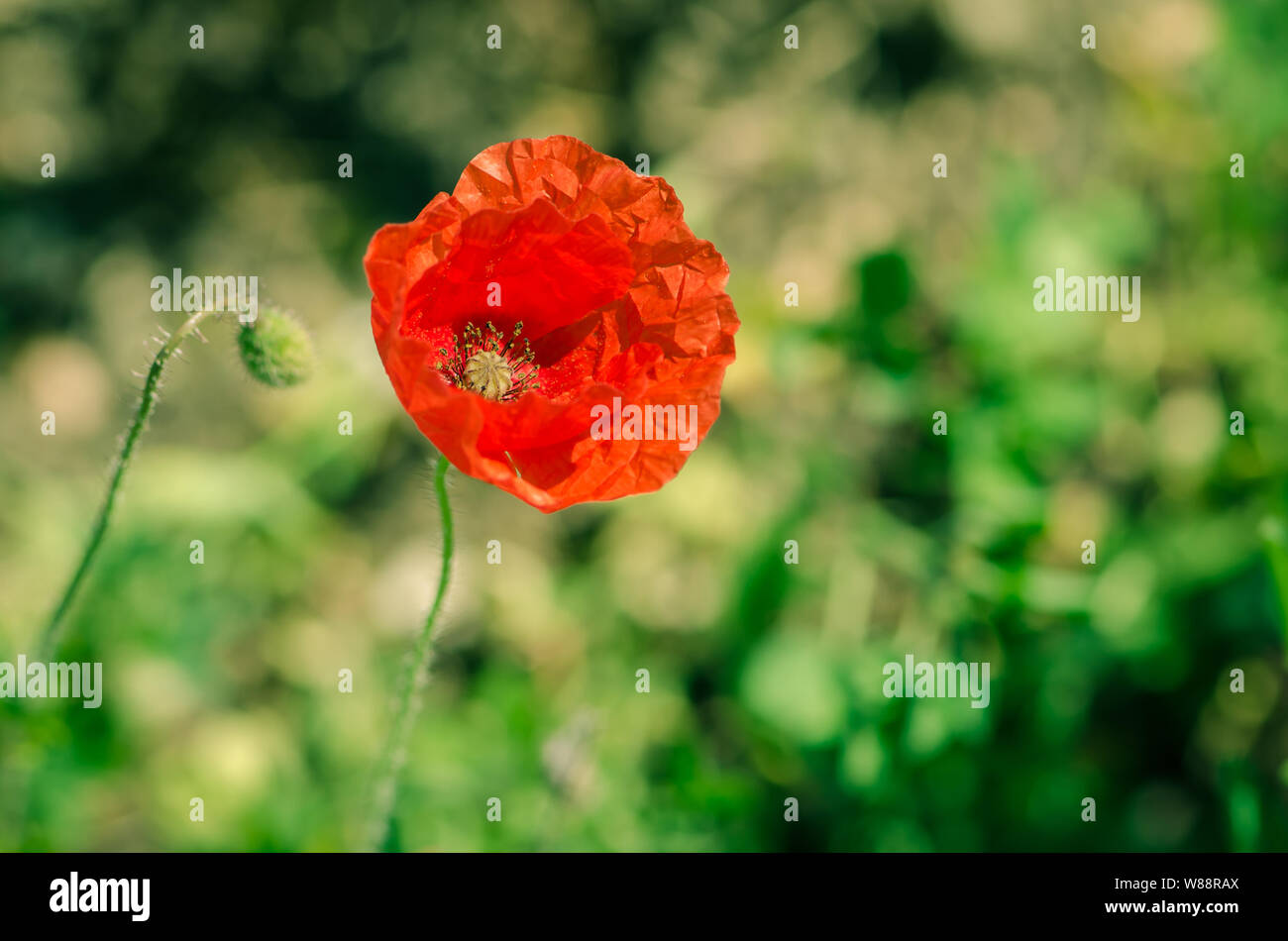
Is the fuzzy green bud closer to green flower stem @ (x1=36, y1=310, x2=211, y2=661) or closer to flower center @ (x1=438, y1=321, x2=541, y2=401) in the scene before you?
green flower stem @ (x1=36, y1=310, x2=211, y2=661)

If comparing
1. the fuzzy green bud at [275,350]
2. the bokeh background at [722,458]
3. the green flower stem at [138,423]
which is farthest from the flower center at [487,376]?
the bokeh background at [722,458]

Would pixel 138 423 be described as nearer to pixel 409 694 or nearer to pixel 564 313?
pixel 409 694

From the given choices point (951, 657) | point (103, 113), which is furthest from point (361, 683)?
point (103, 113)

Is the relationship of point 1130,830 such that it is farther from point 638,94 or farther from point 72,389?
point 72,389

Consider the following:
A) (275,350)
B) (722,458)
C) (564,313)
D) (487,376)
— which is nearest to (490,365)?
(487,376)

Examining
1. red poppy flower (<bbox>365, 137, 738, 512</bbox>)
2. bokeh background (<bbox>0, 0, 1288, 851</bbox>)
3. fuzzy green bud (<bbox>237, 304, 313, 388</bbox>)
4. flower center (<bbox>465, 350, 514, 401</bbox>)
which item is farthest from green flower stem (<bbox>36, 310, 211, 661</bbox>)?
bokeh background (<bbox>0, 0, 1288, 851</bbox>)

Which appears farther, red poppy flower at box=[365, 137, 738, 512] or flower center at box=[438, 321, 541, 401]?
flower center at box=[438, 321, 541, 401]
